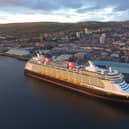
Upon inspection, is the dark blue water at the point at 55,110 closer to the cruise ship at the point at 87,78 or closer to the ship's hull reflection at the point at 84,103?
the ship's hull reflection at the point at 84,103

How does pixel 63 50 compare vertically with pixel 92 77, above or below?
below

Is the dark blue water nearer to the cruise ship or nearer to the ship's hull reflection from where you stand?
the ship's hull reflection

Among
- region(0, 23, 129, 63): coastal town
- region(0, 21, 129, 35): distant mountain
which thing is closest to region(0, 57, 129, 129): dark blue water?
region(0, 23, 129, 63): coastal town

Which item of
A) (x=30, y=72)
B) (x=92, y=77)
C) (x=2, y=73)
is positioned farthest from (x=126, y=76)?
(x=2, y=73)

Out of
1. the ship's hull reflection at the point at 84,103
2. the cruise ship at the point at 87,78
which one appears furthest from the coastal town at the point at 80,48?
the ship's hull reflection at the point at 84,103

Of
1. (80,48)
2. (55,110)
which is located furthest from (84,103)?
(80,48)

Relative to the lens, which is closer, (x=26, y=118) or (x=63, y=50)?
(x=26, y=118)

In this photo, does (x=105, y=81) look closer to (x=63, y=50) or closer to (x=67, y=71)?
(x=67, y=71)
